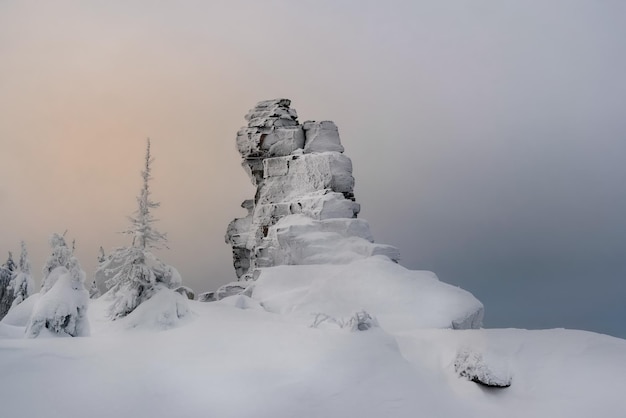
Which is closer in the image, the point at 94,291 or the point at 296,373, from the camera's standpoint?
the point at 296,373

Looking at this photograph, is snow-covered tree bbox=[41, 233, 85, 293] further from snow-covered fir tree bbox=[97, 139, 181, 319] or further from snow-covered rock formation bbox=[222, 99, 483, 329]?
snow-covered rock formation bbox=[222, 99, 483, 329]

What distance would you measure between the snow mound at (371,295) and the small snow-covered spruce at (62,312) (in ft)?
36.0

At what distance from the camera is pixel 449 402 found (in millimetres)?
13969

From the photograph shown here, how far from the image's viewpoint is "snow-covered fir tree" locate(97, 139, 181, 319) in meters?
17.6

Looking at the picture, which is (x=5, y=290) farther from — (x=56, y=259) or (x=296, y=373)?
(x=296, y=373)

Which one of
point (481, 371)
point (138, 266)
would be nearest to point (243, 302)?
point (138, 266)

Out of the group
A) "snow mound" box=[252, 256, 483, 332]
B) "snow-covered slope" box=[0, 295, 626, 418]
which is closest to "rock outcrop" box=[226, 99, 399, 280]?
"snow mound" box=[252, 256, 483, 332]

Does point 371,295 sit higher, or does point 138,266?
point 138,266

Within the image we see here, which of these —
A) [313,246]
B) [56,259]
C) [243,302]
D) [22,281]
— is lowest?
[243,302]

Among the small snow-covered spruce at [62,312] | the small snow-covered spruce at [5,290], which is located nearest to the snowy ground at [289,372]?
the small snow-covered spruce at [62,312]

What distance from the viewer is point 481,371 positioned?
1483 centimetres

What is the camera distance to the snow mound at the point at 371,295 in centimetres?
2623

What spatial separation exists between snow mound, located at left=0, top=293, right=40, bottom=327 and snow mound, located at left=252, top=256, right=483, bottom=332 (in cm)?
1219

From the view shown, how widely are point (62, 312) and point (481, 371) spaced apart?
13.7 meters
